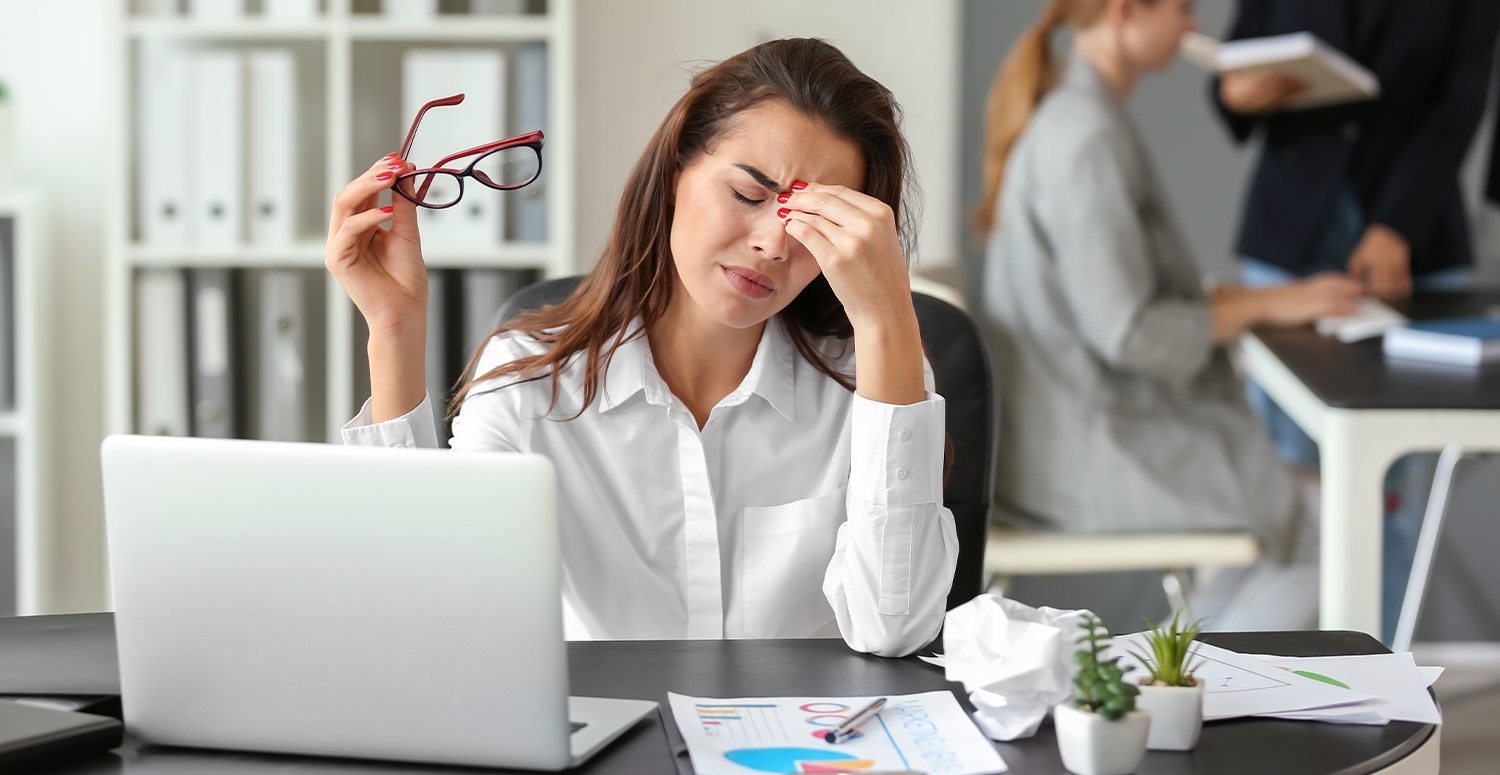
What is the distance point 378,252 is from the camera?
1.16 meters

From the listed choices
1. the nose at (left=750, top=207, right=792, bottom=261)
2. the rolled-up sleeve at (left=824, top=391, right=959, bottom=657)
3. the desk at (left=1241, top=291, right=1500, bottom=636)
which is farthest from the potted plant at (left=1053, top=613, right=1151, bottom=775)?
the desk at (left=1241, top=291, right=1500, bottom=636)

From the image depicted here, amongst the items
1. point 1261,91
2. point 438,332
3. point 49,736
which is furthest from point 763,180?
point 1261,91

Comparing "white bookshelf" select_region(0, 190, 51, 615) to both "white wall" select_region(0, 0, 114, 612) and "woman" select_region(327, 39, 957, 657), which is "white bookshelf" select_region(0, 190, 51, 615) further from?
"woman" select_region(327, 39, 957, 657)

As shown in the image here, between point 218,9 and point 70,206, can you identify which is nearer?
point 218,9

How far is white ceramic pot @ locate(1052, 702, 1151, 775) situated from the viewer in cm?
77

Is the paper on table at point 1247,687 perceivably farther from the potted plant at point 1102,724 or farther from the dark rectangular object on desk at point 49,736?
the dark rectangular object on desk at point 49,736

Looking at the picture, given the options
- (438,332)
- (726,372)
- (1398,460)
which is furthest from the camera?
(1398,460)

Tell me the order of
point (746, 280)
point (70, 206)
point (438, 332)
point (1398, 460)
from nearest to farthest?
point (746, 280), point (438, 332), point (70, 206), point (1398, 460)

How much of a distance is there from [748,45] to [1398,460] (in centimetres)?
159

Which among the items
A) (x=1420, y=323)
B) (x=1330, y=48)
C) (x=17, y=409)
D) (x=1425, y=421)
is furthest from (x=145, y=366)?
(x=1330, y=48)

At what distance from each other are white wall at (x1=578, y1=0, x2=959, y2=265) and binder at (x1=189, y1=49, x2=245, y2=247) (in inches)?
27.1

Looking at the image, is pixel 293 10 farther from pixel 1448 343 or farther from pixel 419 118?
pixel 1448 343

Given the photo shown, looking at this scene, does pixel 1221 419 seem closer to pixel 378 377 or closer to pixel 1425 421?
pixel 1425 421

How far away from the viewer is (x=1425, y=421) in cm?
175
